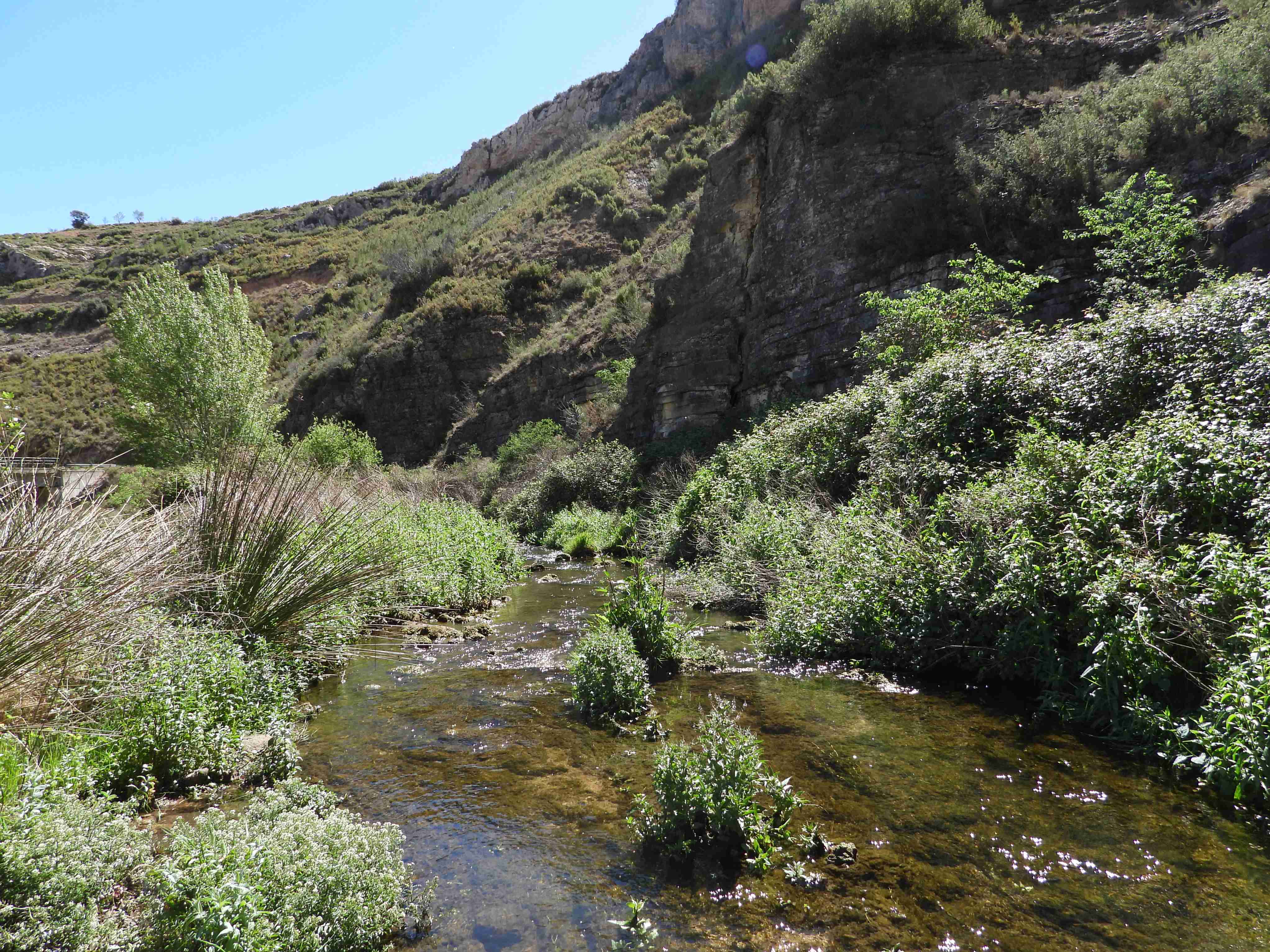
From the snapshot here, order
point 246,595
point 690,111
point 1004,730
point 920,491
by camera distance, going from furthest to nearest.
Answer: point 690,111 < point 920,491 < point 246,595 < point 1004,730

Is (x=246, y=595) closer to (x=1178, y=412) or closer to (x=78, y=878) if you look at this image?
(x=78, y=878)

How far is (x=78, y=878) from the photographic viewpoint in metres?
2.80

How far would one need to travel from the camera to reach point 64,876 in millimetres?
2760

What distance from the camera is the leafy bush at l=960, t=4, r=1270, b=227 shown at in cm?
1384

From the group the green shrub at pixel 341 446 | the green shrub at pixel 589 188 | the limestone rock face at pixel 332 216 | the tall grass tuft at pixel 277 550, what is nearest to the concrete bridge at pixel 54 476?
the tall grass tuft at pixel 277 550

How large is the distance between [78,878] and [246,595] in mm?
3579

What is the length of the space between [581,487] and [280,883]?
20.4 m

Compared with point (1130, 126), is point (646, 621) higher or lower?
lower

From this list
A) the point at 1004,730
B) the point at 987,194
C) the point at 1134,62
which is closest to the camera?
the point at 1004,730

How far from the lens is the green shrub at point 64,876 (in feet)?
8.59

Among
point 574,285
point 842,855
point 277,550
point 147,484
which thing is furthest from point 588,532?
point 574,285

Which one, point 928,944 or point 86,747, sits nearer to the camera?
point 928,944

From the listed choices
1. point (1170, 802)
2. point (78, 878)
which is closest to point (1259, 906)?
point (1170, 802)

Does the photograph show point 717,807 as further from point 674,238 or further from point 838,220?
point 674,238
